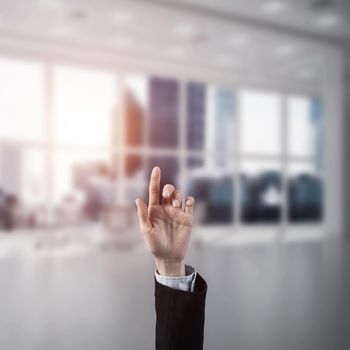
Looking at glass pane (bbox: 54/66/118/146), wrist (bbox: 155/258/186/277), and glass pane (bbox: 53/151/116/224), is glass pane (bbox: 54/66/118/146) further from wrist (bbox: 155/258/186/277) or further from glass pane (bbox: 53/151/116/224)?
wrist (bbox: 155/258/186/277)

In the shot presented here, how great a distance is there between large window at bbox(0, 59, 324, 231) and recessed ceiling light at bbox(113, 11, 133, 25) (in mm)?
2562

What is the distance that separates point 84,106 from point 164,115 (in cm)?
232

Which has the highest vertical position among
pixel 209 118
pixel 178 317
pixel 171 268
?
pixel 209 118

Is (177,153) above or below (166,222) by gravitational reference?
above

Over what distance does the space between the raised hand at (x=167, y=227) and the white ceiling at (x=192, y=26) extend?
6618 mm

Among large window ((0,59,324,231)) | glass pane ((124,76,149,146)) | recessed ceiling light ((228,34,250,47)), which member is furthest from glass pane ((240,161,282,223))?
recessed ceiling light ((228,34,250,47))

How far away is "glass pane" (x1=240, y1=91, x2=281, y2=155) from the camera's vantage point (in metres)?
12.6

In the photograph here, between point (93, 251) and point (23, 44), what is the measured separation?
467cm

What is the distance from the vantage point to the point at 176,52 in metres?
10.3

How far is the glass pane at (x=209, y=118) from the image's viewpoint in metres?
12.1

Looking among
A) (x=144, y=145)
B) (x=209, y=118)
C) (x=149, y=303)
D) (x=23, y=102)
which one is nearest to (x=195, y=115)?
(x=209, y=118)

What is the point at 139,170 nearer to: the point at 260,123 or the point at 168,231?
the point at 260,123

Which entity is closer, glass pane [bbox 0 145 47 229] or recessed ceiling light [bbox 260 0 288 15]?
recessed ceiling light [bbox 260 0 288 15]

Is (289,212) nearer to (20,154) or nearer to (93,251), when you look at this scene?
(93,251)
